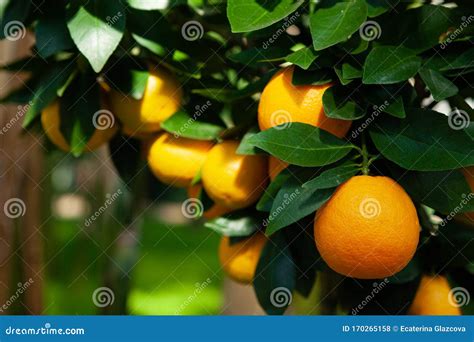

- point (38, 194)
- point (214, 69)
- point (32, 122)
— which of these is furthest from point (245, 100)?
point (38, 194)

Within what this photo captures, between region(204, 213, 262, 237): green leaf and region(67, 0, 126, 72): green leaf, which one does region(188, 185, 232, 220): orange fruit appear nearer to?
region(204, 213, 262, 237): green leaf

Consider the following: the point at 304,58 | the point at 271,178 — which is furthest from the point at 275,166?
the point at 304,58

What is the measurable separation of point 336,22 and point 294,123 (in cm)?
11

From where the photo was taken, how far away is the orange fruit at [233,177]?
871 mm

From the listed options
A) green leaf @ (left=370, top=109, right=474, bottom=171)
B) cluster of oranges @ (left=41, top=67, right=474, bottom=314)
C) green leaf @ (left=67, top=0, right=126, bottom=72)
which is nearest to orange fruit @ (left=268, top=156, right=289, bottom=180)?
cluster of oranges @ (left=41, top=67, right=474, bottom=314)

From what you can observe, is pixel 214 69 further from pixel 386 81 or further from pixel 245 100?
pixel 386 81

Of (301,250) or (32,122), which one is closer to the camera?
(301,250)

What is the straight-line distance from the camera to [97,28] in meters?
0.84

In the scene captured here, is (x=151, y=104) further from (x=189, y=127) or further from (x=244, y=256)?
(x=244, y=256)

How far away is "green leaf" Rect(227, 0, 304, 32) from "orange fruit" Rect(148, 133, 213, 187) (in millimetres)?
242

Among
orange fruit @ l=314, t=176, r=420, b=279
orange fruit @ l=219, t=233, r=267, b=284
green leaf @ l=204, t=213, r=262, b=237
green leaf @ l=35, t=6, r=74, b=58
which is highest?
orange fruit @ l=314, t=176, r=420, b=279

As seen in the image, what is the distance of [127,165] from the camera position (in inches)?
42.1

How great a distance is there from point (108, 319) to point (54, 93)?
12.2 inches

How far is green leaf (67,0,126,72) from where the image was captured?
2.71 ft
